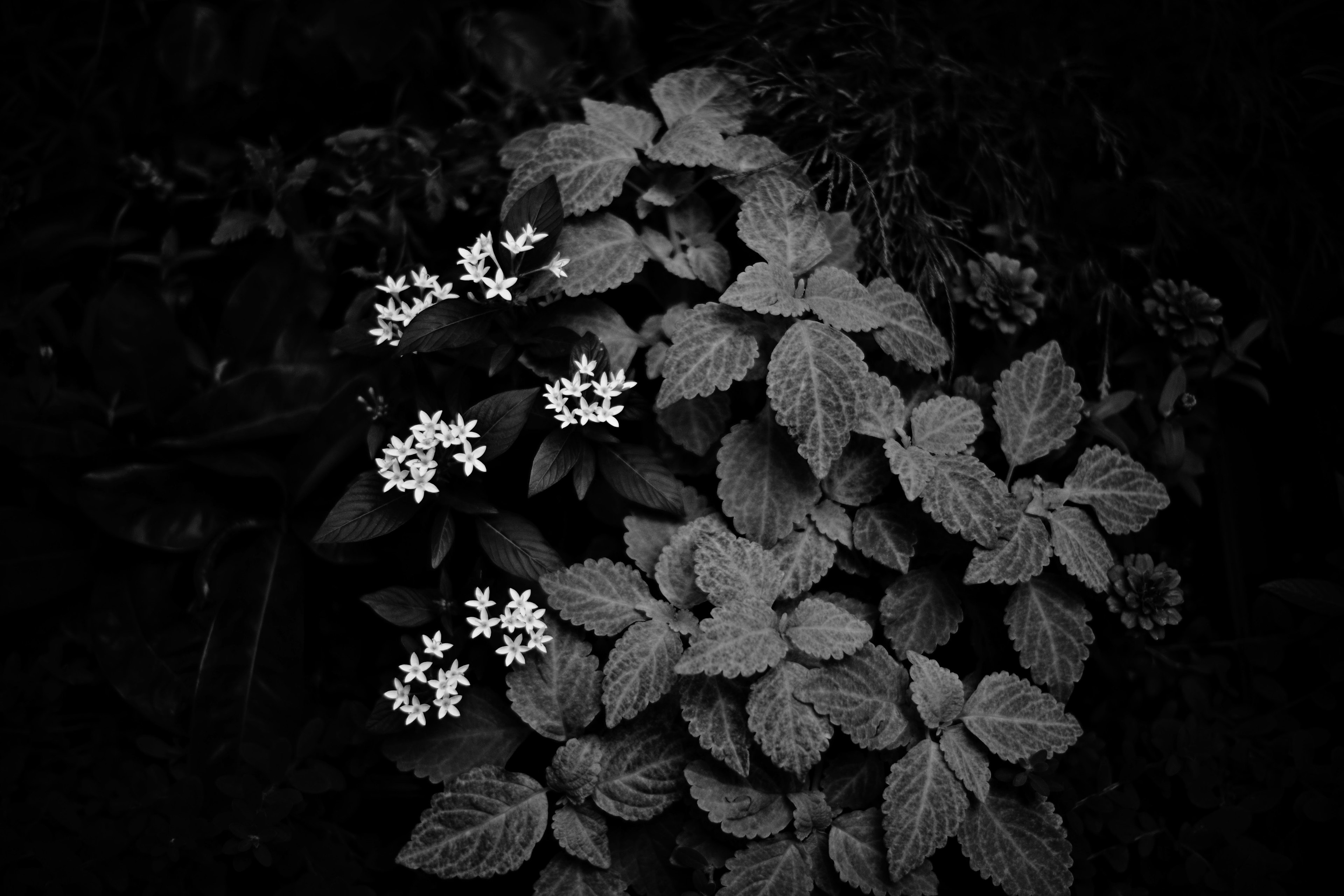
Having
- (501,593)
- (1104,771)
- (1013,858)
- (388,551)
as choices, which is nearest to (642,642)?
(501,593)

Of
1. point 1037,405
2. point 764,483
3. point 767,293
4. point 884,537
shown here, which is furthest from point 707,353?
point 1037,405

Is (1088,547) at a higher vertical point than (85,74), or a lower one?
lower

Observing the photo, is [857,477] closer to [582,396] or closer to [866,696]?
[866,696]

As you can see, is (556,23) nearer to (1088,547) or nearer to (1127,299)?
(1127,299)

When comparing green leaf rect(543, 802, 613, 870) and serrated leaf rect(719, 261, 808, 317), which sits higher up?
serrated leaf rect(719, 261, 808, 317)

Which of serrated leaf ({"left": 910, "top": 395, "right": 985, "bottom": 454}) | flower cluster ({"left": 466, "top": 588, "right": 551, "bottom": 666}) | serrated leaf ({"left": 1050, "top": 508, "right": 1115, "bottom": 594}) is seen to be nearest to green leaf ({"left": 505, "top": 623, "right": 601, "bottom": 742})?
flower cluster ({"left": 466, "top": 588, "right": 551, "bottom": 666})

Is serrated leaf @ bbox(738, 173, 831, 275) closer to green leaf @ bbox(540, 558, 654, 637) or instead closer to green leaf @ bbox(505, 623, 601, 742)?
green leaf @ bbox(540, 558, 654, 637)

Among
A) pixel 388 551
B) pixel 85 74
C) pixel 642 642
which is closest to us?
pixel 642 642
